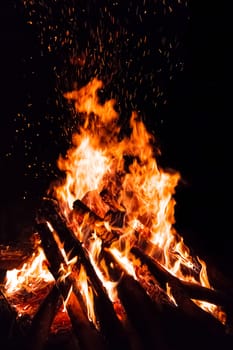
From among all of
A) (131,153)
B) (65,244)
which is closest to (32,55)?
(131,153)

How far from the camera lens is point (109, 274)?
296 centimetres

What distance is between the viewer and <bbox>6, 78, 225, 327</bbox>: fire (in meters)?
3.21

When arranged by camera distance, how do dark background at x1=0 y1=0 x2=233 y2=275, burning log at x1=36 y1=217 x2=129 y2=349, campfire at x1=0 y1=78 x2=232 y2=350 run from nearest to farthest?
burning log at x1=36 y1=217 x2=129 y2=349, campfire at x1=0 y1=78 x2=232 y2=350, dark background at x1=0 y1=0 x2=233 y2=275

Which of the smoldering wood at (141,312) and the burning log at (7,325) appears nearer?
the smoldering wood at (141,312)

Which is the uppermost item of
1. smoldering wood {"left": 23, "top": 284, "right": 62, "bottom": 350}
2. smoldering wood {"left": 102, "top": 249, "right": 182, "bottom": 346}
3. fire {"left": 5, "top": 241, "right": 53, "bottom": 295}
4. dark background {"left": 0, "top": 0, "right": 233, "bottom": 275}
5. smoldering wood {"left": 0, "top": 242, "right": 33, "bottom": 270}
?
dark background {"left": 0, "top": 0, "right": 233, "bottom": 275}

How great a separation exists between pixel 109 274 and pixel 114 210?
938 millimetres

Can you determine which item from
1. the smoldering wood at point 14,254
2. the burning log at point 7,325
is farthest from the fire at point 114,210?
the smoldering wood at point 14,254

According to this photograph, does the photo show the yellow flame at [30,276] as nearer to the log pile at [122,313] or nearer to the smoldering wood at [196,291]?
the log pile at [122,313]

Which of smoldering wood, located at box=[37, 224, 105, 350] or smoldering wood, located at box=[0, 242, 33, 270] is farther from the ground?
smoldering wood, located at box=[0, 242, 33, 270]

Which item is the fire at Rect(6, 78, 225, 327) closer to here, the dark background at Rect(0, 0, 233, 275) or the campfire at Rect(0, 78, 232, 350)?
the campfire at Rect(0, 78, 232, 350)

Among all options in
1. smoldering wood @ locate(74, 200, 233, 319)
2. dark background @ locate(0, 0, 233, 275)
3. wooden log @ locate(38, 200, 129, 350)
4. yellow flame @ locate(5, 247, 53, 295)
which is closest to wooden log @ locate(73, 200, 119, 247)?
wooden log @ locate(38, 200, 129, 350)

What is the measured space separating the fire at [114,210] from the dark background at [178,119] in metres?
1.45

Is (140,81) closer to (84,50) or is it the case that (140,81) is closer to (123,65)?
(123,65)

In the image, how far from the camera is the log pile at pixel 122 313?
2340mm
